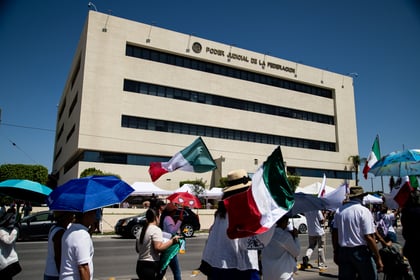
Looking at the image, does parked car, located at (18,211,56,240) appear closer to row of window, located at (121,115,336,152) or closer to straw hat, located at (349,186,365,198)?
straw hat, located at (349,186,365,198)

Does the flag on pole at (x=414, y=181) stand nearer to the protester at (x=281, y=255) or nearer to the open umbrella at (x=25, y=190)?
the protester at (x=281, y=255)

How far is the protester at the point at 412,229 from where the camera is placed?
4816 millimetres

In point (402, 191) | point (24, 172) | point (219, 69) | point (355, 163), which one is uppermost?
point (219, 69)

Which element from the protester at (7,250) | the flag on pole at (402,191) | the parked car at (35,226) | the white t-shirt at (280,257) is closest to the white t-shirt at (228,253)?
the white t-shirt at (280,257)

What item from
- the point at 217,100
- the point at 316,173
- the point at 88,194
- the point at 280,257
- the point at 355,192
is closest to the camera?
the point at 88,194

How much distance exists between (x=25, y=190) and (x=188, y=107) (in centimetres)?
3260

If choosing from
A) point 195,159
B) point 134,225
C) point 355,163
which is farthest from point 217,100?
point 195,159

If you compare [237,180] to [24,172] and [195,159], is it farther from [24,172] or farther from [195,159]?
[24,172]

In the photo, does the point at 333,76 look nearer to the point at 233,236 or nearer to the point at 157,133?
the point at 157,133

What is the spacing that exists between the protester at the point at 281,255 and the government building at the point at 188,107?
30.4 meters

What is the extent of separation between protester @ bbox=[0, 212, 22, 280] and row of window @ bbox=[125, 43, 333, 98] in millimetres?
33671

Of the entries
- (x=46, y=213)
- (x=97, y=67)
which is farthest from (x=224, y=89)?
(x=46, y=213)

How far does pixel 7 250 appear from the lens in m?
4.54

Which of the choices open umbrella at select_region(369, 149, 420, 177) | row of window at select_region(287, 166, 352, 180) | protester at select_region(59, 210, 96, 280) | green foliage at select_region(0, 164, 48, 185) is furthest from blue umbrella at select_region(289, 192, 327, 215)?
green foliage at select_region(0, 164, 48, 185)
